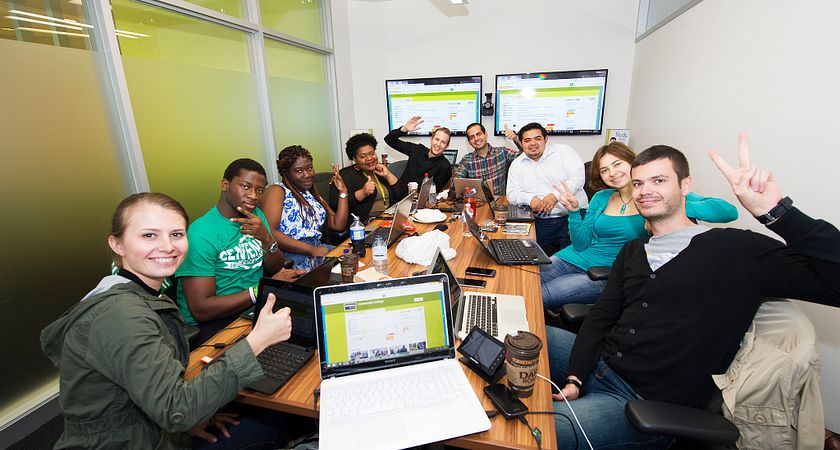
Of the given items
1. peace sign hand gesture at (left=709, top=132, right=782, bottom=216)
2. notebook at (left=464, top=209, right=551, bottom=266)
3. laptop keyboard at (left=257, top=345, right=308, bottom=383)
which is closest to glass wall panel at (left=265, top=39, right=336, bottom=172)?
notebook at (left=464, top=209, right=551, bottom=266)

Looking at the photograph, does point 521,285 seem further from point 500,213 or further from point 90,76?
point 90,76

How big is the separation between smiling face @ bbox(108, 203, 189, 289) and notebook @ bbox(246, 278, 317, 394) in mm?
290

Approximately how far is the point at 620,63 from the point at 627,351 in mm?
3994

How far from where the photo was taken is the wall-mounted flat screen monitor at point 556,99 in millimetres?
4301

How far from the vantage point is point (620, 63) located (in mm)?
4227

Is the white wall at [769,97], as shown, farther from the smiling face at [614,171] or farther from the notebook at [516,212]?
the notebook at [516,212]

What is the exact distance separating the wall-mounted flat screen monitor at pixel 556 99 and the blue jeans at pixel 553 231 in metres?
1.73

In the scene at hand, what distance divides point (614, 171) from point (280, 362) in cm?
207

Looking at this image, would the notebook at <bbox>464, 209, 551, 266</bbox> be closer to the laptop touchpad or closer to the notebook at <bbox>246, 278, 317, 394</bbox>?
the notebook at <bbox>246, 278, 317, 394</bbox>

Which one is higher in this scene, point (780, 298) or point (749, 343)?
point (780, 298)

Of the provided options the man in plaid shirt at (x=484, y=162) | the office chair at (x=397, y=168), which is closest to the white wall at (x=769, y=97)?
the man in plaid shirt at (x=484, y=162)

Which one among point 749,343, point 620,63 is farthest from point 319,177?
point 620,63

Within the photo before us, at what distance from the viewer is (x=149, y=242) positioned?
3.60 ft

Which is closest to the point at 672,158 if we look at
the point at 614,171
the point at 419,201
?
the point at 614,171
